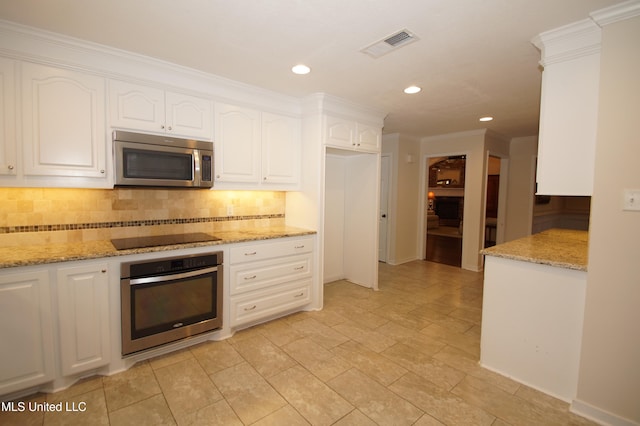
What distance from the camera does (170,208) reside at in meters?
2.94

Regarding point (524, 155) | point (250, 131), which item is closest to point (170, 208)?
point (250, 131)

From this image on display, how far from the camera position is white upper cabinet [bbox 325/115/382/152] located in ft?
11.2

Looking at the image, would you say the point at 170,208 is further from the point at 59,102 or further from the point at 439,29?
the point at 439,29

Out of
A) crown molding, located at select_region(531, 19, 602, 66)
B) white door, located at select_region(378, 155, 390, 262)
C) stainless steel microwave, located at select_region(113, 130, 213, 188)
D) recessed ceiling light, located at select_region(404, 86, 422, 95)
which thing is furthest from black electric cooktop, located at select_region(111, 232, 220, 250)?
white door, located at select_region(378, 155, 390, 262)

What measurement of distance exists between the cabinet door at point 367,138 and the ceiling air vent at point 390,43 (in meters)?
1.41

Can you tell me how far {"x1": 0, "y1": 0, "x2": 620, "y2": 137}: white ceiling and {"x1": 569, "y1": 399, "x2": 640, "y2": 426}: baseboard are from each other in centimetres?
244

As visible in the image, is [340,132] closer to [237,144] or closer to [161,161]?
[237,144]

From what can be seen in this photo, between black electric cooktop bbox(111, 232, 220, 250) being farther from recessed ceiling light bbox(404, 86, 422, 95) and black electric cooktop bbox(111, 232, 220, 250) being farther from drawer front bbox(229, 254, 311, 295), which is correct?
recessed ceiling light bbox(404, 86, 422, 95)

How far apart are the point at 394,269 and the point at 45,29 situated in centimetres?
513

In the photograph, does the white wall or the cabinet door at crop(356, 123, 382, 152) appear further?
the cabinet door at crop(356, 123, 382, 152)

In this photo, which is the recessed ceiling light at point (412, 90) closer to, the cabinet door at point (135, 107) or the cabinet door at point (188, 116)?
the cabinet door at point (188, 116)

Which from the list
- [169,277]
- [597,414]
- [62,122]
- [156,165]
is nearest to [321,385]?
[169,277]

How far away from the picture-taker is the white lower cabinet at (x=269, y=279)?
282cm

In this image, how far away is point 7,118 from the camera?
2008 mm
